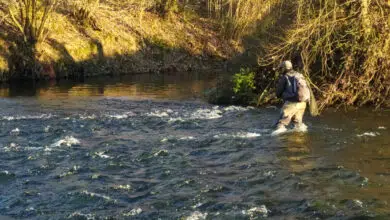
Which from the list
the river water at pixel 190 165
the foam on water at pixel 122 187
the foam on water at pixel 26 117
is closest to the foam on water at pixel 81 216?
the river water at pixel 190 165

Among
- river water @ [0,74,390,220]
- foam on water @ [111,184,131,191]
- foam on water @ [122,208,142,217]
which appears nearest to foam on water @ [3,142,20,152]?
river water @ [0,74,390,220]

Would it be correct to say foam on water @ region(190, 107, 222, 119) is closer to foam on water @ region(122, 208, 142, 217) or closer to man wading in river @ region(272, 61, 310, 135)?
man wading in river @ region(272, 61, 310, 135)

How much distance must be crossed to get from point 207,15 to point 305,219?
45010 mm

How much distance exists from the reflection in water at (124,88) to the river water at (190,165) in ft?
19.0

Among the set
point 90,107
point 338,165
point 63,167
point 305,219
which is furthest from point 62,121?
point 305,219

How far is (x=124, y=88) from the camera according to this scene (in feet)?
89.8

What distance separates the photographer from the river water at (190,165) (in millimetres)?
8016

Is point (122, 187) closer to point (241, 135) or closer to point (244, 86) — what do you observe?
point (241, 135)

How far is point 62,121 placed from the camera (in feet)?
52.6

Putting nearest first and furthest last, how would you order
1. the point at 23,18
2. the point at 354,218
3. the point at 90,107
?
the point at 354,218
the point at 90,107
the point at 23,18

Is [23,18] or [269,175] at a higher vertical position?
[23,18]

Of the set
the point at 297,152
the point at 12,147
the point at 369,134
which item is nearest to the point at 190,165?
the point at 297,152

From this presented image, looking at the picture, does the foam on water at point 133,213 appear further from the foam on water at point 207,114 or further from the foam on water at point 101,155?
the foam on water at point 207,114

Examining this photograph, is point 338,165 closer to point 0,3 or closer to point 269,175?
point 269,175
